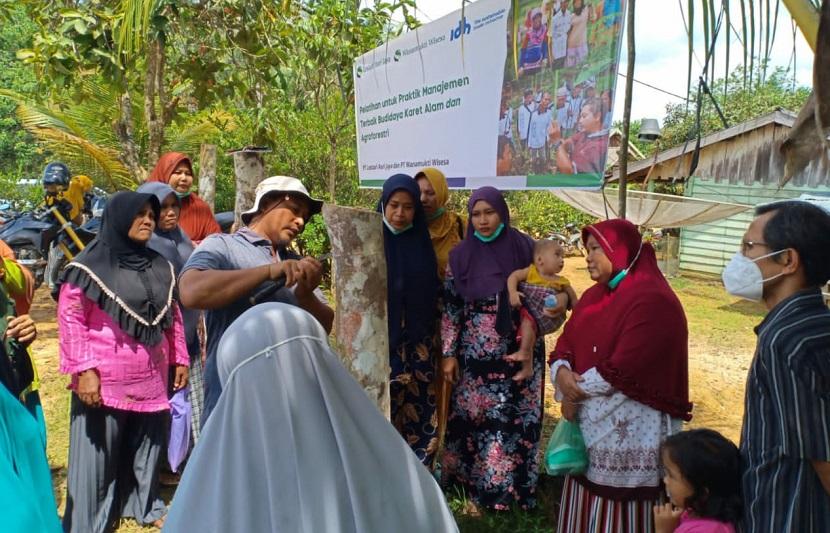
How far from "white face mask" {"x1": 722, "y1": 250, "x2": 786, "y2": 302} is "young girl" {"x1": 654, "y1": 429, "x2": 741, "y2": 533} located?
0.48 meters

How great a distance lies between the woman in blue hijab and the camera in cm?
310

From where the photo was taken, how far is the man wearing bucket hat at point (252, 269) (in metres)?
2.08

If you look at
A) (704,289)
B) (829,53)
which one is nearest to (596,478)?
(829,53)

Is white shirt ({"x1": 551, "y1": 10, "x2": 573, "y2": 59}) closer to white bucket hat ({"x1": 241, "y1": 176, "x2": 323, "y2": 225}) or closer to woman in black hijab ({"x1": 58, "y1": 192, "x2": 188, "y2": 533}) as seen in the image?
white bucket hat ({"x1": 241, "y1": 176, "x2": 323, "y2": 225})

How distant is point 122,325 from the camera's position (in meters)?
2.96

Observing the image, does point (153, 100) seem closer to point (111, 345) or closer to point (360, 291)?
point (111, 345)

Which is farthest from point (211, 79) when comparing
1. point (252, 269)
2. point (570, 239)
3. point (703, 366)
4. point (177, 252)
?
point (570, 239)

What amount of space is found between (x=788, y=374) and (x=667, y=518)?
74cm

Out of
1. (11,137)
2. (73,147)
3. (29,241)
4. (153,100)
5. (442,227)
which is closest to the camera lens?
(442,227)

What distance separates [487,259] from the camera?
3.20m

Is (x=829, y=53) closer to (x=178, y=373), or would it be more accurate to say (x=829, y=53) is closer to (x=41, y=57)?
(x=178, y=373)

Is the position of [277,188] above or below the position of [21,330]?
above

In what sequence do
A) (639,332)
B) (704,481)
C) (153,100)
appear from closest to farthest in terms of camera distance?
(704,481) → (639,332) → (153,100)

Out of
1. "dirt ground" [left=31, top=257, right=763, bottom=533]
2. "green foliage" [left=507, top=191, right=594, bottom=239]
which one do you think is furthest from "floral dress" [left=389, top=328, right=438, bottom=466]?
"green foliage" [left=507, top=191, right=594, bottom=239]
